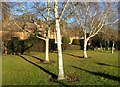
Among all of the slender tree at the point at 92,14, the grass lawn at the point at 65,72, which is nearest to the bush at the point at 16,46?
the slender tree at the point at 92,14

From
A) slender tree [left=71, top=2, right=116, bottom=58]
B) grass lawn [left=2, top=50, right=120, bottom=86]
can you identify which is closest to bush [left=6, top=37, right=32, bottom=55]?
slender tree [left=71, top=2, right=116, bottom=58]

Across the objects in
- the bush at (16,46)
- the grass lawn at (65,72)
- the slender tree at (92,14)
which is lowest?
the grass lawn at (65,72)

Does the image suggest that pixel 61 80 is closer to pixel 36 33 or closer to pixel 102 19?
pixel 36 33

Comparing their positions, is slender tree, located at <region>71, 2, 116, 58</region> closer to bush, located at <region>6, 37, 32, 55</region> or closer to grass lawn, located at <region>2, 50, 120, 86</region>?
grass lawn, located at <region>2, 50, 120, 86</region>

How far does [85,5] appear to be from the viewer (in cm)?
2514

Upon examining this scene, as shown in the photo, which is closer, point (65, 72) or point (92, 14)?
point (65, 72)

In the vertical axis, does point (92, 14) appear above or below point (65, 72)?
above

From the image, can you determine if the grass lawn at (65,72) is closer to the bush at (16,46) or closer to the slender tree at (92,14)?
the slender tree at (92,14)

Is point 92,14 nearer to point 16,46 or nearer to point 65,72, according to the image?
point 16,46

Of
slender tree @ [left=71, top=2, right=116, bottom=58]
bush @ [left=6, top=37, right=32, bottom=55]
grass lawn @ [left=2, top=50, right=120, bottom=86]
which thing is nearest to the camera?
grass lawn @ [left=2, top=50, right=120, bottom=86]

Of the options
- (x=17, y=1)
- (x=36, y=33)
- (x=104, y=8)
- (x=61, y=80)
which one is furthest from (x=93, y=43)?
(x=61, y=80)

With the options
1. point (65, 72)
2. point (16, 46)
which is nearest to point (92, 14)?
point (16, 46)

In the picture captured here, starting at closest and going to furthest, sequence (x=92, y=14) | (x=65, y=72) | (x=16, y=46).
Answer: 1. (x=65, y=72)
2. (x=92, y=14)
3. (x=16, y=46)

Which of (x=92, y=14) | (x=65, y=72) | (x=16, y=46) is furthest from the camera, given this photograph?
(x=16, y=46)
